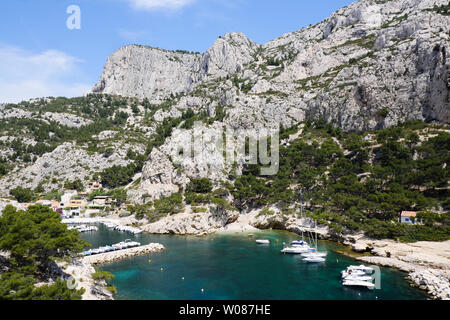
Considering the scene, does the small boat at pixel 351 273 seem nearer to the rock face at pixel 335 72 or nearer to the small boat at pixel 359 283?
the small boat at pixel 359 283

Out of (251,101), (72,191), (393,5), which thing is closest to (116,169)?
(72,191)

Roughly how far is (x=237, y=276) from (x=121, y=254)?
20.9 metres

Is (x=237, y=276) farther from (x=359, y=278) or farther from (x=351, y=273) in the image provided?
(x=359, y=278)

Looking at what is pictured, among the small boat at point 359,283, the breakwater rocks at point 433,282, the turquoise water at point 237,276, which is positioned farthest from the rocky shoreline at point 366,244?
the small boat at point 359,283

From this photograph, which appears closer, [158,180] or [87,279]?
[87,279]

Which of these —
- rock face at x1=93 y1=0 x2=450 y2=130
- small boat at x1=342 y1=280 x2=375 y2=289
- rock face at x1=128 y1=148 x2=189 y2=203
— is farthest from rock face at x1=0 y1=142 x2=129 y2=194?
small boat at x1=342 y1=280 x2=375 y2=289

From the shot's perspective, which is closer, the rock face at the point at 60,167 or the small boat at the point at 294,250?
the small boat at the point at 294,250

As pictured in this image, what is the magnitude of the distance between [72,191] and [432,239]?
10131 cm

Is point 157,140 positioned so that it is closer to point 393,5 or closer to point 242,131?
point 242,131

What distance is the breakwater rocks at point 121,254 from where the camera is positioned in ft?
136

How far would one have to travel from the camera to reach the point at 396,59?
8631 centimetres

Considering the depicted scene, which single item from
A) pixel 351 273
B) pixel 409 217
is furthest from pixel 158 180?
pixel 409 217

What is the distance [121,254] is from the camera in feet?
147

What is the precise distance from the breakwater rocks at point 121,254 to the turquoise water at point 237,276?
2.05 m
